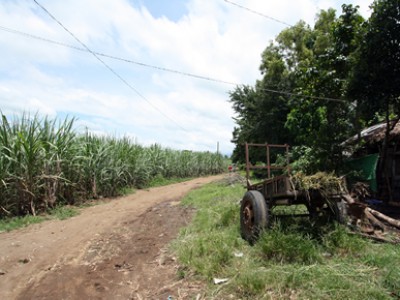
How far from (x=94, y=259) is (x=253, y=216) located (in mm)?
2712

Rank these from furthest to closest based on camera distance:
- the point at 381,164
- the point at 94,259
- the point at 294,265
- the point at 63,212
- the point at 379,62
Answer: the point at 381,164
the point at 63,212
the point at 379,62
the point at 94,259
the point at 294,265

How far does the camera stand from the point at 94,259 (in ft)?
15.5

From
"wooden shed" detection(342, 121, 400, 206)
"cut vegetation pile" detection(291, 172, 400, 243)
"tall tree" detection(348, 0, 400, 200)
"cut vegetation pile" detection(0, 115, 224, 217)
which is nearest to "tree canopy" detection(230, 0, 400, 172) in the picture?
"tall tree" detection(348, 0, 400, 200)

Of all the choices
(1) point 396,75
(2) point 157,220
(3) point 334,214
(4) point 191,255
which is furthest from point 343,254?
(1) point 396,75

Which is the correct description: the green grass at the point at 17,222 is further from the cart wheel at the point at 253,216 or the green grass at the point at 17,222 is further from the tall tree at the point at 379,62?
the tall tree at the point at 379,62

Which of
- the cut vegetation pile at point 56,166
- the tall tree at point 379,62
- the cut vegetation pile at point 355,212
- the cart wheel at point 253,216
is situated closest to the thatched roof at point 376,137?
the tall tree at point 379,62

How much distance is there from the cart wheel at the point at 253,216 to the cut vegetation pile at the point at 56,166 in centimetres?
512

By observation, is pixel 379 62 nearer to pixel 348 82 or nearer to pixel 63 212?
pixel 348 82

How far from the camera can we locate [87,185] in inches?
366

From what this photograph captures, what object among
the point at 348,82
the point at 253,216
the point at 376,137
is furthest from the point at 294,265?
the point at 376,137

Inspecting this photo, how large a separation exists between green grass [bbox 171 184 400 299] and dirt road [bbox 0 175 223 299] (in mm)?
408

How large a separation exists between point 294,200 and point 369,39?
16.3 ft

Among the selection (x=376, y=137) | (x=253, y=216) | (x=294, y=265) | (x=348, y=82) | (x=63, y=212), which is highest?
(x=348, y=82)

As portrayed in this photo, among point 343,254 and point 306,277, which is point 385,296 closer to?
point 306,277
